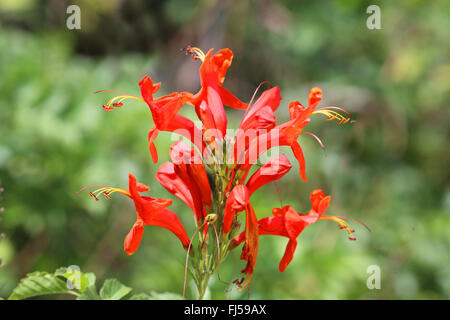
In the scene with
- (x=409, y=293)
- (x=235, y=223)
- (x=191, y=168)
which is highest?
(x=191, y=168)

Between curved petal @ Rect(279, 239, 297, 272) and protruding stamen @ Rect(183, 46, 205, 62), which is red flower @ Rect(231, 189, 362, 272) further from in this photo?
protruding stamen @ Rect(183, 46, 205, 62)

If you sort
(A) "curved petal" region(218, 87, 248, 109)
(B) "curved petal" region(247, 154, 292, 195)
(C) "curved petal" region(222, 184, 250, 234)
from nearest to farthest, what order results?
1. (C) "curved petal" region(222, 184, 250, 234)
2. (B) "curved petal" region(247, 154, 292, 195)
3. (A) "curved petal" region(218, 87, 248, 109)

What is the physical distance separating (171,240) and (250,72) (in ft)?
8.50

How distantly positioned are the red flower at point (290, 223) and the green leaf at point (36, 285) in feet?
1.49

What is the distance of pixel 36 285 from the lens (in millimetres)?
1113

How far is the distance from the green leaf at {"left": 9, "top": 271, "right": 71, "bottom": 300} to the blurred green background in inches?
22.1

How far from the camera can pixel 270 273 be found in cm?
273

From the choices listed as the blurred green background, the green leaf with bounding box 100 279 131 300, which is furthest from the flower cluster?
the blurred green background

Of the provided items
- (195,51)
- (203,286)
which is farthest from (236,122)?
(203,286)

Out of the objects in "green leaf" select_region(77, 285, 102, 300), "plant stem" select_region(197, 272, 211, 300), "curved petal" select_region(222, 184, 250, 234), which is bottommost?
"green leaf" select_region(77, 285, 102, 300)

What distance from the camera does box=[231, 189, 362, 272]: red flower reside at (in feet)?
3.69

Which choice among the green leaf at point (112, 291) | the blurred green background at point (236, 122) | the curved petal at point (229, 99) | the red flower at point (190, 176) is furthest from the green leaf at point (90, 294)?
the curved petal at point (229, 99)
